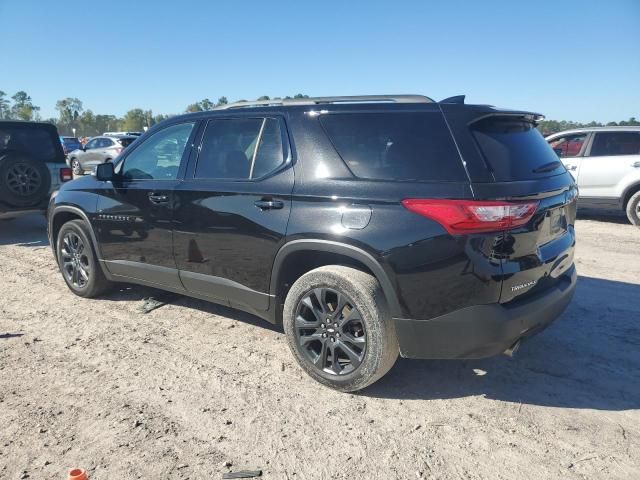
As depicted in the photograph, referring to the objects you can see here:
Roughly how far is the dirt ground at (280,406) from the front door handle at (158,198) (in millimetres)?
1088

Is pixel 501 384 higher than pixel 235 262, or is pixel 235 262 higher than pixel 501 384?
pixel 235 262

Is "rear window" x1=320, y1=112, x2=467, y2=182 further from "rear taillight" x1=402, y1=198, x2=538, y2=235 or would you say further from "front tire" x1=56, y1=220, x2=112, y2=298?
"front tire" x1=56, y1=220, x2=112, y2=298

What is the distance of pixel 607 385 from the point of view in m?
3.17

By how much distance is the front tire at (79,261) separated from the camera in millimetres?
4797

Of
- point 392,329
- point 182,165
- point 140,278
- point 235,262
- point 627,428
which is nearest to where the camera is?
point 627,428

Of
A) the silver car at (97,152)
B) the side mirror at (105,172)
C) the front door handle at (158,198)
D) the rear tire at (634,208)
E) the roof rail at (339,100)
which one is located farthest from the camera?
the silver car at (97,152)

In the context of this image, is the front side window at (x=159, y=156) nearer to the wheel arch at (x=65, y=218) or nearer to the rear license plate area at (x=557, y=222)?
the wheel arch at (x=65, y=218)

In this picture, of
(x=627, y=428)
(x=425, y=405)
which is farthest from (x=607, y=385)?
(x=425, y=405)

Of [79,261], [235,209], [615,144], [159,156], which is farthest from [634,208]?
[79,261]

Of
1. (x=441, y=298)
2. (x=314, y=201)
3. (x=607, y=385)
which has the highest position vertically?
(x=314, y=201)

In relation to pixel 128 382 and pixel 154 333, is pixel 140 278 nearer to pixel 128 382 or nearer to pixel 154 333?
pixel 154 333

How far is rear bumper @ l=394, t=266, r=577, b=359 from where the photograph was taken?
269cm

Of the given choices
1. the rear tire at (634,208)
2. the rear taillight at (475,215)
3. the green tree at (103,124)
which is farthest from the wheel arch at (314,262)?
the green tree at (103,124)

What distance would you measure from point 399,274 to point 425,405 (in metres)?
0.87
